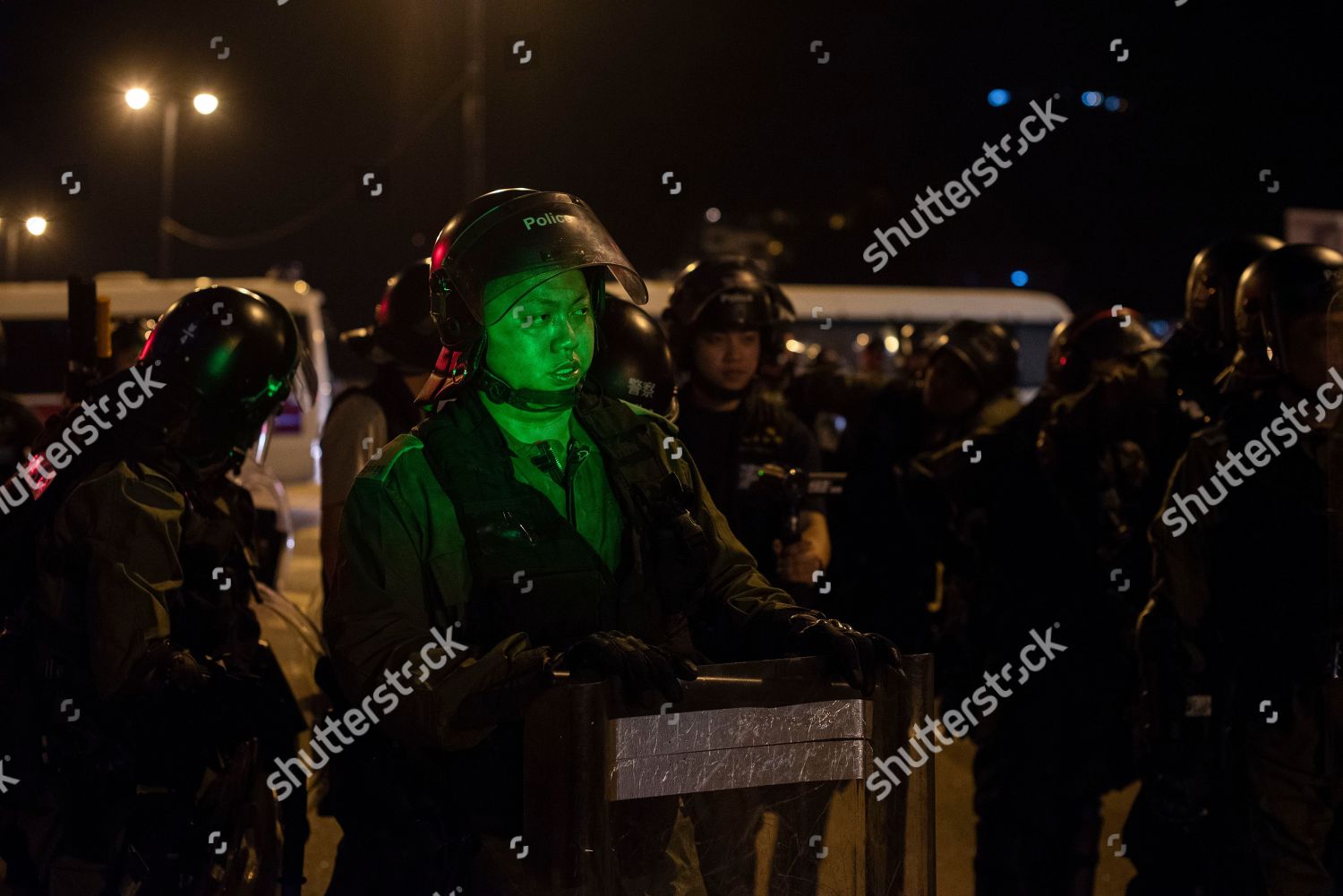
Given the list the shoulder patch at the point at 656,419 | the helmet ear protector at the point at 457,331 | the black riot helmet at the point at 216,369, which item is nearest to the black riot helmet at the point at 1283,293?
the shoulder patch at the point at 656,419

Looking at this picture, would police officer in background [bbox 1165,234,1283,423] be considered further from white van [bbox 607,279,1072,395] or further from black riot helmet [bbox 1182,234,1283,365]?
white van [bbox 607,279,1072,395]

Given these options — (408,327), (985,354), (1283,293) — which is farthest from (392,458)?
(985,354)

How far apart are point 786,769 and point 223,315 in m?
2.01

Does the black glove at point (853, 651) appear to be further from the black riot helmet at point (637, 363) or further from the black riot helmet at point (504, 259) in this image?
the black riot helmet at point (637, 363)

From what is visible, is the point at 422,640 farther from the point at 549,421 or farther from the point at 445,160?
the point at 445,160

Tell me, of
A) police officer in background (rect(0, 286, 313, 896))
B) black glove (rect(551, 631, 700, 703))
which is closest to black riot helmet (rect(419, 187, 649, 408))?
black glove (rect(551, 631, 700, 703))

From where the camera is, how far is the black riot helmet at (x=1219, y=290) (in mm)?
4621

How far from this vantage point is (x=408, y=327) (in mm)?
4457

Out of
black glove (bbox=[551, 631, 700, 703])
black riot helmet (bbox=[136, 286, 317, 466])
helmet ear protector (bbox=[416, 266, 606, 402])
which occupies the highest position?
black riot helmet (bbox=[136, 286, 317, 466])

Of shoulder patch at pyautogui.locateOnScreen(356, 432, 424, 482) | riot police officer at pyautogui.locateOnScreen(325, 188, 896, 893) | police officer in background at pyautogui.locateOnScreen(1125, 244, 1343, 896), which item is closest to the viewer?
riot police officer at pyautogui.locateOnScreen(325, 188, 896, 893)

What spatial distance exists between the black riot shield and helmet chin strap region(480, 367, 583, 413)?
611 mm

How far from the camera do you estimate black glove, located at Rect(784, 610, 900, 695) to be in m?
1.89

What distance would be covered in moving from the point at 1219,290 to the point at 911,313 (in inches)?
693

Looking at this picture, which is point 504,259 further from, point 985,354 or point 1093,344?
point 985,354
